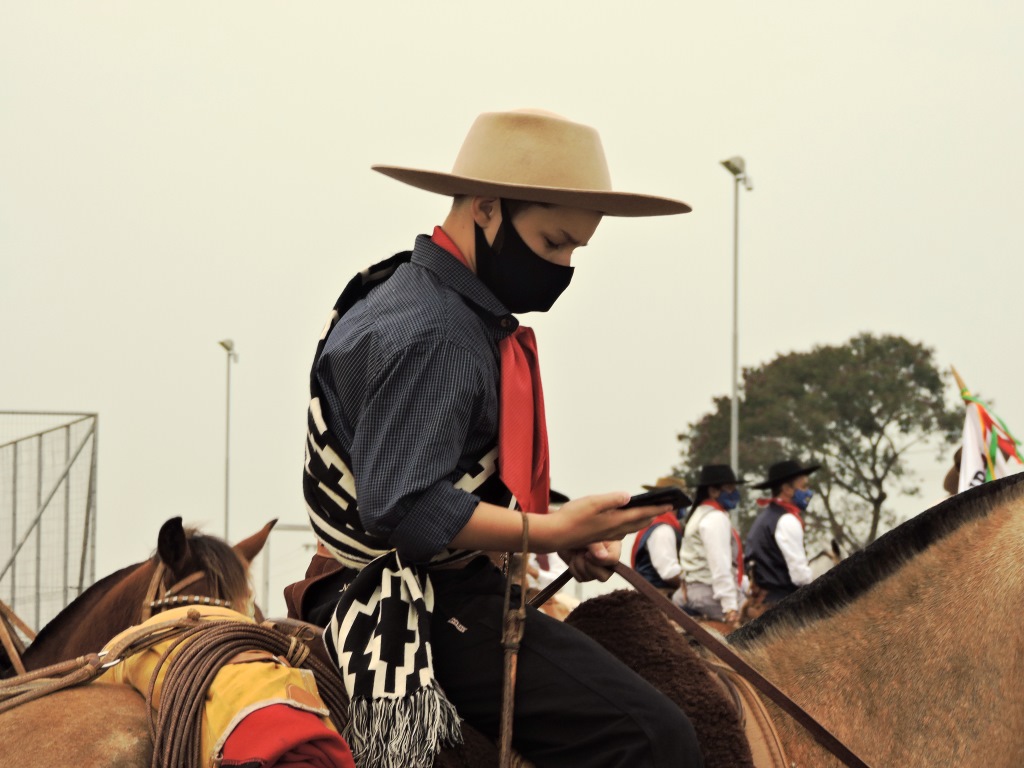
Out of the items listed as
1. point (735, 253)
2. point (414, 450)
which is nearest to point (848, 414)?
point (735, 253)

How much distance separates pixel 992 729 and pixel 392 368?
6.01 ft

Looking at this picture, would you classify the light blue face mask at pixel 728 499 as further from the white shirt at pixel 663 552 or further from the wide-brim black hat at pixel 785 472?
the white shirt at pixel 663 552

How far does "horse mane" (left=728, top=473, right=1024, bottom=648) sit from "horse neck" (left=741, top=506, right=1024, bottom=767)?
20 mm

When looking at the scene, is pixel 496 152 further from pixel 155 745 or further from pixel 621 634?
pixel 155 745

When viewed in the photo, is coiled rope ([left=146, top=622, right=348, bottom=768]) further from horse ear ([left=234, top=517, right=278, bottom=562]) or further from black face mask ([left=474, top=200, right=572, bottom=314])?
horse ear ([left=234, top=517, right=278, bottom=562])

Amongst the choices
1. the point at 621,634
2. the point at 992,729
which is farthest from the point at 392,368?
the point at 992,729

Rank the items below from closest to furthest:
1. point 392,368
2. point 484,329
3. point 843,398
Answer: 1. point 392,368
2. point 484,329
3. point 843,398

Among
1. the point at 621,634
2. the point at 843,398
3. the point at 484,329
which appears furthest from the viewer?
the point at 843,398

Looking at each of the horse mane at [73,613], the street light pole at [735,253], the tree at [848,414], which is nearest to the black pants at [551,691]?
the horse mane at [73,613]

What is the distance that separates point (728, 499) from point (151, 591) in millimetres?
8688

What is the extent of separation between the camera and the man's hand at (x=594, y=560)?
2941 millimetres

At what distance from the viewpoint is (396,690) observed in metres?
2.69

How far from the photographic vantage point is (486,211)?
Result: 9.82ft

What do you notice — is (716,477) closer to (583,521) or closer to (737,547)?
(737,547)
